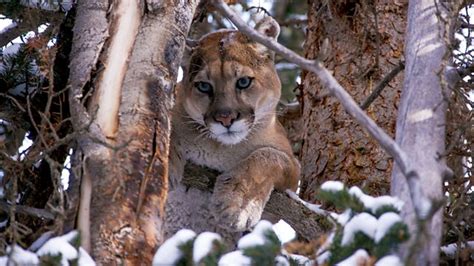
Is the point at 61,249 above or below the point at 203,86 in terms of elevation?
above

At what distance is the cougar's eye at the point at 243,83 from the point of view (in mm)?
5078

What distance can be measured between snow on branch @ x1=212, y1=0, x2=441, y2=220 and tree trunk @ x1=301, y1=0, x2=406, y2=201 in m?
1.70

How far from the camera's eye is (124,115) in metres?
3.61

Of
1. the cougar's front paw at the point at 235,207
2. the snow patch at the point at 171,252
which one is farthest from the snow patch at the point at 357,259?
the cougar's front paw at the point at 235,207

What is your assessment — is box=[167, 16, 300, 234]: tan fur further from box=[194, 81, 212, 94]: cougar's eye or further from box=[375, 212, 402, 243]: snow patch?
box=[375, 212, 402, 243]: snow patch

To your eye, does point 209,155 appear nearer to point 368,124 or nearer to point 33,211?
point 33,211

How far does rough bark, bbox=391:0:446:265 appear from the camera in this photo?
10.0 feet

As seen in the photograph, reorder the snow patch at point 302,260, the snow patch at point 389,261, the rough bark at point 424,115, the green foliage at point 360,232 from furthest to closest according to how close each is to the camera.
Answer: the snow patch at point 302,260, the rough bark at point 424,115, the green foliage at point 360,232, the snow patch at point 389,261

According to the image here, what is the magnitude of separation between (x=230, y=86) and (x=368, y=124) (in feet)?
6.77

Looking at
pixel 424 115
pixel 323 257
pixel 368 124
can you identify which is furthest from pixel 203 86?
pixel 323 257

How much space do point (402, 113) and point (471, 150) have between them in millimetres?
913

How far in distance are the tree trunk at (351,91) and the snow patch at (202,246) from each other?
6.99 ft

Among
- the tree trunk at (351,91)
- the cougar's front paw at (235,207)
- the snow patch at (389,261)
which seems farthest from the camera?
the tree trunk at (351,91)

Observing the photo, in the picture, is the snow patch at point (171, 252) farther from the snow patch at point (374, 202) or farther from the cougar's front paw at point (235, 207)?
the cougar's front paw at point (235, 207)
